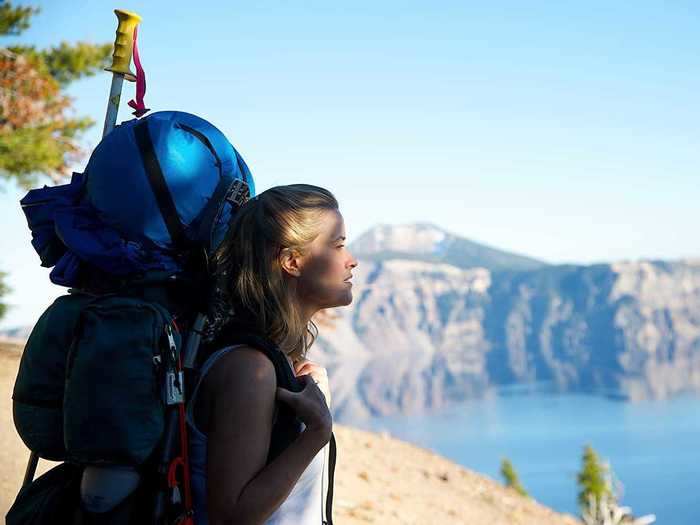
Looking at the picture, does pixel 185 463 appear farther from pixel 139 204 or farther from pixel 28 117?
pixel 28 117

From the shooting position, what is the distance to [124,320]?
1.91 meters

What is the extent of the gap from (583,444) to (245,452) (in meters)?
137

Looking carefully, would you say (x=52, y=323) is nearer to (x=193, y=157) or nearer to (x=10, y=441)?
(x=193, y=157)

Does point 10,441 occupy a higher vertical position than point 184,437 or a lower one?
lower

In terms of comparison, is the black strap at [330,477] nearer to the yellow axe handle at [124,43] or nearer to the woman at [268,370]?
the woman at [268,370]

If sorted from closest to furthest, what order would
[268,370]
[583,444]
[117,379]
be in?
[117,379]
[268,370]
[583,444]

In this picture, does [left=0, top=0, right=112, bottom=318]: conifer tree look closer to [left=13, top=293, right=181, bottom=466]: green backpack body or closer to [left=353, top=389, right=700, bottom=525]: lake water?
[left=13, top=293, right=181, bottom=466]: green backpack body

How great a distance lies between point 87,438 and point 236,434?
0.31 m

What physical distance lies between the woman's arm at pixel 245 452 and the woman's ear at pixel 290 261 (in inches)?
12.7

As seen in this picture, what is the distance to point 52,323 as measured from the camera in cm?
206

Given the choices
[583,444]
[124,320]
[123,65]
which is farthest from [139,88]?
[583,444]

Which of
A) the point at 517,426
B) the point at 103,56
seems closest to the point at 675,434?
the point at 517,426

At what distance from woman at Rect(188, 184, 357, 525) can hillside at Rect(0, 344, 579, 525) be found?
4.58 m

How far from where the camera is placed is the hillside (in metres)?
7.43
